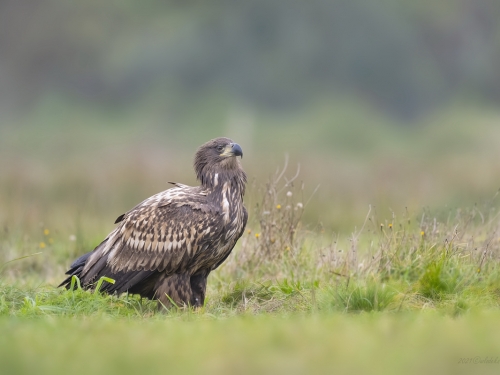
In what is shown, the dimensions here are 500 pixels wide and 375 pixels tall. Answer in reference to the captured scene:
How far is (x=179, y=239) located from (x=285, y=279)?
127 cm

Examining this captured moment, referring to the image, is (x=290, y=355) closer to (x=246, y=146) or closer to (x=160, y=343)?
(x=160, y=343)

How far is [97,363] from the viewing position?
4.76m

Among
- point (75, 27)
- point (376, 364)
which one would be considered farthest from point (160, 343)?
point (75, 27)

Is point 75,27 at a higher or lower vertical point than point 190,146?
higher

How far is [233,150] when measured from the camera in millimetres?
8516

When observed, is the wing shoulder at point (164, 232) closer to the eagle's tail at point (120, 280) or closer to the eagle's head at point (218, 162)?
the eagle's tail at point (120, 280)

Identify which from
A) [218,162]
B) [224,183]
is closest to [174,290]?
[224,183]

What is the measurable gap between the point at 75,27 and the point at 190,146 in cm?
1349

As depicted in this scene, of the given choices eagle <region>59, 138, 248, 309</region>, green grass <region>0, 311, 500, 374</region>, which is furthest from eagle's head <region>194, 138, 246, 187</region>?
green grass <region>0, 311, 500, 374</region>

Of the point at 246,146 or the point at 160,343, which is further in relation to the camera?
the point at 246,146

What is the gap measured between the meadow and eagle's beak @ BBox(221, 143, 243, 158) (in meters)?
1.35

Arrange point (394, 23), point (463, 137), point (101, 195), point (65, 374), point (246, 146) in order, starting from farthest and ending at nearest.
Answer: point (394, 23)
point (246, 146)
point (463, 137)
point (101, 195)
point (65, 374)

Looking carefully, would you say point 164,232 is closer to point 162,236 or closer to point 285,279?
point 162,236

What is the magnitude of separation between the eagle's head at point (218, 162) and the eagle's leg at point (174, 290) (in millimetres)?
986
